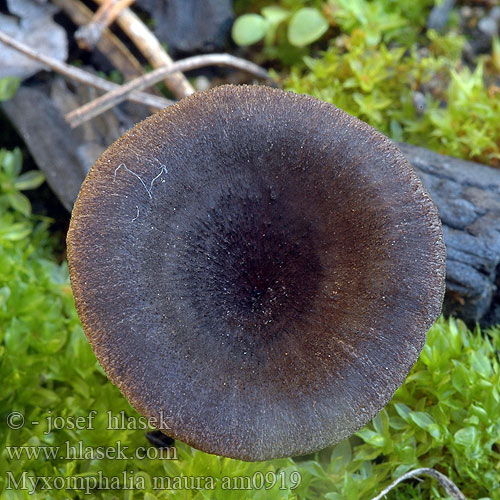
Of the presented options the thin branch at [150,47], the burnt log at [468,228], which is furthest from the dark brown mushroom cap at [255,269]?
the thin branch at [150,47]

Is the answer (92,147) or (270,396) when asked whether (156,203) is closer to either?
(270,396)

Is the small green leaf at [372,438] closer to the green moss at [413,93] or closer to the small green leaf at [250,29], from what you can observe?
the green moss at [413,93]

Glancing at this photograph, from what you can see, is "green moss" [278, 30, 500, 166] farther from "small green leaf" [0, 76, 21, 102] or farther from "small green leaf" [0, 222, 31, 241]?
"small green leaf" [0, 222, 31, 241]

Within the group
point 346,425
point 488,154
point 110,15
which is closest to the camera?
point 346,425

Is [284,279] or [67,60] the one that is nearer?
[284,279]

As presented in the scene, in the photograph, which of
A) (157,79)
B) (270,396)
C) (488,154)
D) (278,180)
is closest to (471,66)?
(488,154)

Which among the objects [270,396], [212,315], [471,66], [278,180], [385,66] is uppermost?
[278,180]
